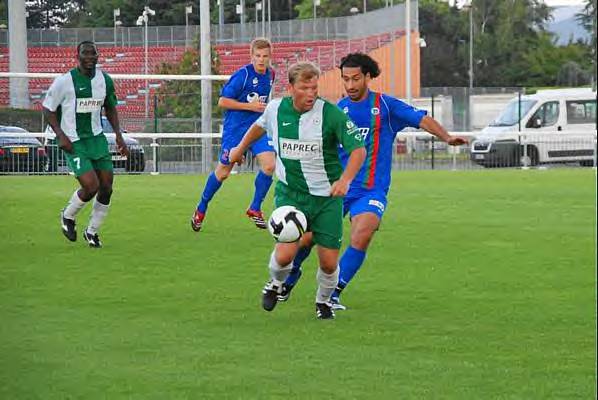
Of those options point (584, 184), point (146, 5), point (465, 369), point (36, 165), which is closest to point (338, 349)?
point (465, 369)

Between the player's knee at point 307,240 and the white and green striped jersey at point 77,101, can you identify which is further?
the white and green striped jersey at point 77,101

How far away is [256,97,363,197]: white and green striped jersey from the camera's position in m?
8.96

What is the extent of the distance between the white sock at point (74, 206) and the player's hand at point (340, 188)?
16.9 feet

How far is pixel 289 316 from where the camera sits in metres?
9.09

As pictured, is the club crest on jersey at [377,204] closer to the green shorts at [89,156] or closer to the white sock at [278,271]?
the white sock at [278,271]

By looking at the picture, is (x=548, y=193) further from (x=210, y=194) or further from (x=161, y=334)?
(x=161, y=334)

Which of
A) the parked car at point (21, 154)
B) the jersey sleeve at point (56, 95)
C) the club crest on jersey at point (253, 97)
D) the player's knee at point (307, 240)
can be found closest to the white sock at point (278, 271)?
the player's knee at point (307, 240)

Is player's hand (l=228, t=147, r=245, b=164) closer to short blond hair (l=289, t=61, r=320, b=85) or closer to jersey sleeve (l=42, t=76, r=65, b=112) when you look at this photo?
short blond hair (l=289, t=61, r=320, b=85)

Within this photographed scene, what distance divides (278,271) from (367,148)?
150 centimetres

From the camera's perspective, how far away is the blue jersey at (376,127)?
9.91 m

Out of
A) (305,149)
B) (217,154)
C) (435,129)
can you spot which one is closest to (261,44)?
(435,129)

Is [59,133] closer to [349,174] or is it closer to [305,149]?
[305,149]

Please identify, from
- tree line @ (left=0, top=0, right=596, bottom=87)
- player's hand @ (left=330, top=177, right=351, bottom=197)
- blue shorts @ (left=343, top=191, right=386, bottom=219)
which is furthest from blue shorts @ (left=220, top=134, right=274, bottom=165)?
tree line @ (left=0, top=0, right=596, bottom=87)

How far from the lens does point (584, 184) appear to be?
24.6 m
